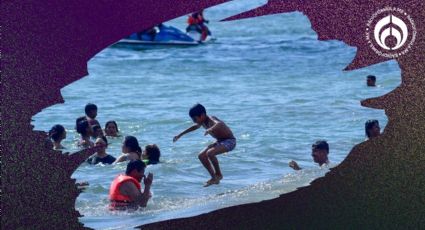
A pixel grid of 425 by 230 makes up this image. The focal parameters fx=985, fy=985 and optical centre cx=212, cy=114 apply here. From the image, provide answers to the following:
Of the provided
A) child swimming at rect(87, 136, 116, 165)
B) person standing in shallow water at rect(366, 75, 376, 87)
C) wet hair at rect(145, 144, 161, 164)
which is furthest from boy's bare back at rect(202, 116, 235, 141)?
person standing in shallow water at rect(366, 75, 376, 87)

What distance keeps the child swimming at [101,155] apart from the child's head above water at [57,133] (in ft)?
0.63

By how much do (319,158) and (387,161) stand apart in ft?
1.21

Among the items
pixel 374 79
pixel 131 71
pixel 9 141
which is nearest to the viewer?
pixel 9 141

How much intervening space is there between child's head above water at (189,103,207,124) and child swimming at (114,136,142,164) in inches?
14.1

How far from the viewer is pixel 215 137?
5.45m

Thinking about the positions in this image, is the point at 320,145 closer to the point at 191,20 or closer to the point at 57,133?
the point at 191,20

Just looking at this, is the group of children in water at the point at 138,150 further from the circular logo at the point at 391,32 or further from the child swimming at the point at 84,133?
the circular logo at the point at 391,32

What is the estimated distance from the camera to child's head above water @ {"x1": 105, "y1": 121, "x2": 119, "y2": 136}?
5.54m

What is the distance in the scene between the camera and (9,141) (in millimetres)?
5172

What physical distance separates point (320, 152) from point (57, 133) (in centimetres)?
144

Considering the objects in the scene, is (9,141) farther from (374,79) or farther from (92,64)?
(374,79)

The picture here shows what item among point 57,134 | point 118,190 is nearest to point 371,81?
point 118,190

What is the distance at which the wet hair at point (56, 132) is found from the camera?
5300 mm

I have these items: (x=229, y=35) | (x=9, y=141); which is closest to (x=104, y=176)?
(x=9, y=141)
